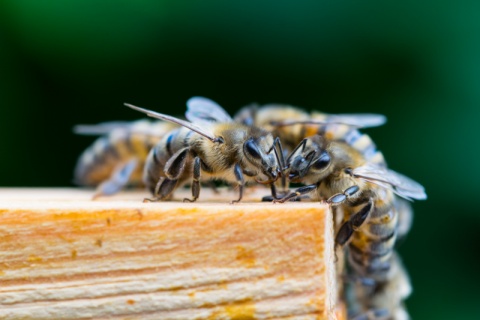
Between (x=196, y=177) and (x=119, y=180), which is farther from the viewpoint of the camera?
(x=119, y=180)

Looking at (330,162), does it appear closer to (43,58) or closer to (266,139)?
(266,139)

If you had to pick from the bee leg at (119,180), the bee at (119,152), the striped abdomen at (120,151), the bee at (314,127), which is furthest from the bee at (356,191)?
the striped abdomen at (120,151)

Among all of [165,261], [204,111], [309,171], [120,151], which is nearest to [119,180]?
[120,151]

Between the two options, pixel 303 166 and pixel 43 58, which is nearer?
pixel 303 166

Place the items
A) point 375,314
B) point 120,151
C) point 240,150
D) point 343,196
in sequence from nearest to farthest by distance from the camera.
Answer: point 343,196
point 240,150
point 375,314
point 120,151

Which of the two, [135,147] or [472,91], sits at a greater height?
[472,91]

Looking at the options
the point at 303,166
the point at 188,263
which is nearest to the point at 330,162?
the point at 303,166

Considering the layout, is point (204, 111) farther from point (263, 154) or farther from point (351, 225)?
point (351, 225)
